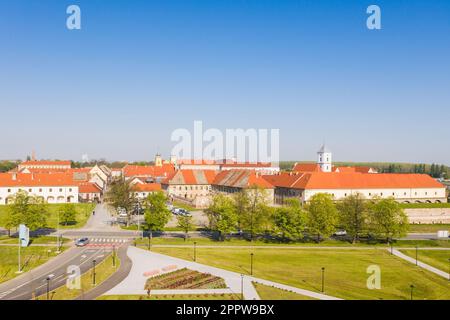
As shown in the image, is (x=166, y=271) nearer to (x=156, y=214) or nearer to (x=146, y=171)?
(x=156, y=214)

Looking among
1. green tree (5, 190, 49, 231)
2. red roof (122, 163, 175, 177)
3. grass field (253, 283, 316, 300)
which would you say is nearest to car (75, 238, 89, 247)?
green tree (5, 190, 49, 231)

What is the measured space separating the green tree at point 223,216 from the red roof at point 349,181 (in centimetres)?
3049

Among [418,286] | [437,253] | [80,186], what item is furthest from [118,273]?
[80,186]

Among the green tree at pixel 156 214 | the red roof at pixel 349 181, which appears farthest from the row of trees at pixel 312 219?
the red roof at pixel 349 181

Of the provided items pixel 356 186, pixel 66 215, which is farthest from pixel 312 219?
pixel 356 186

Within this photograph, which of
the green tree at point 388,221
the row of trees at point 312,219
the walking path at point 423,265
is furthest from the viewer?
the green tree at point 388,221

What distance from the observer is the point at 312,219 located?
51.7 m

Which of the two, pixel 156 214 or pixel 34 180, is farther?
pixel 34 180

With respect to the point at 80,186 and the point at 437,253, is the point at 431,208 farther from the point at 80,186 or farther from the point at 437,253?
Result: the point at 80,186

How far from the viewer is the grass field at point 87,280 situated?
1143 inches

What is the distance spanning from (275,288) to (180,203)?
197 feet

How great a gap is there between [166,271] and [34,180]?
2377 inches

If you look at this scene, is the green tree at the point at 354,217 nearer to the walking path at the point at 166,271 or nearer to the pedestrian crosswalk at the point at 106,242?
the walking path at the point at 166,271

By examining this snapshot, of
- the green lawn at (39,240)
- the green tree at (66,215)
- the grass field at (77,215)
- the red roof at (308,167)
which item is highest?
the red roof at (308,167)
